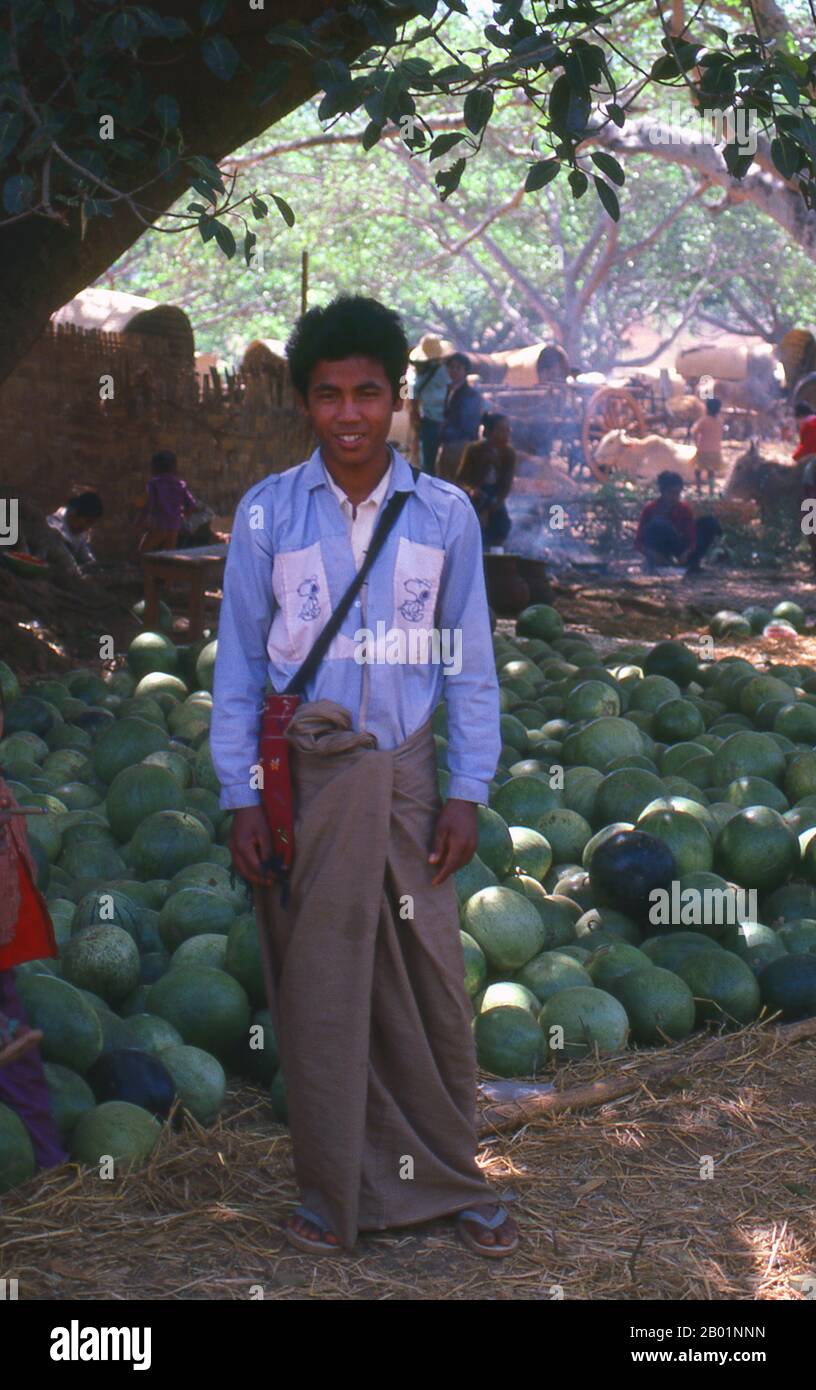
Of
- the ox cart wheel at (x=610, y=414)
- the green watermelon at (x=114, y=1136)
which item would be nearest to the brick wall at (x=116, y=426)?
the green watermelon at (x=114, y=1136)

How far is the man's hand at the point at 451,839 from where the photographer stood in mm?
3131

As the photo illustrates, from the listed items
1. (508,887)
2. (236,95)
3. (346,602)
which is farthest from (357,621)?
(236,95)

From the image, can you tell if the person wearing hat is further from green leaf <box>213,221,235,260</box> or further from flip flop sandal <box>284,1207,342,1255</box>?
flip flop sandal <box>284,1207,342,1255</box>

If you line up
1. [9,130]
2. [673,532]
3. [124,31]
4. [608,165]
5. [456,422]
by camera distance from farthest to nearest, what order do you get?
1. [456,422]
2. [673,532]
3. [9,130]
4. [124,31]
5. [608,165]

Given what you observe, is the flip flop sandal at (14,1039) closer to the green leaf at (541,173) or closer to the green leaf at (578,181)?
the green leaf at (541,173)

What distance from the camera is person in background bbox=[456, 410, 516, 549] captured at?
1368cm

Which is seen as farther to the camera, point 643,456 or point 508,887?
point 643,456

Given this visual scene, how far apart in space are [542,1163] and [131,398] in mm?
9593

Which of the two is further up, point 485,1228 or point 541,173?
point 541,173

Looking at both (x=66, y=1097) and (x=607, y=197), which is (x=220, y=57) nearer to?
(x=607, y=197)

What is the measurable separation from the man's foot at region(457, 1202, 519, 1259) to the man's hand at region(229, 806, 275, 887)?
854 mm

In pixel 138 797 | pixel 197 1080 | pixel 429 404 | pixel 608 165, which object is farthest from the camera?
pixel 429 404

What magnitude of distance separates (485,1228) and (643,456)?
21.8 m

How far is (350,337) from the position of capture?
10.1ft
